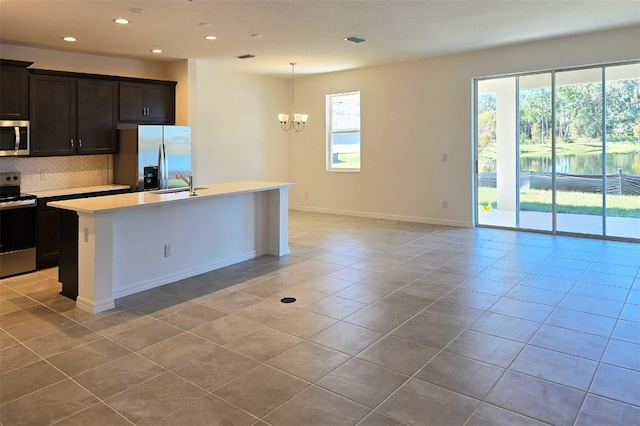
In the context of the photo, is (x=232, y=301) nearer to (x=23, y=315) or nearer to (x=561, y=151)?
(x=23, y=315)

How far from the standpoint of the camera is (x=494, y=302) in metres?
4.14

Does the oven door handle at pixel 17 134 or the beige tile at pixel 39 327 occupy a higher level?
the oven door handle at pixel 17 134

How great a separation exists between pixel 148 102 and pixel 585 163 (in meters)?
6.60

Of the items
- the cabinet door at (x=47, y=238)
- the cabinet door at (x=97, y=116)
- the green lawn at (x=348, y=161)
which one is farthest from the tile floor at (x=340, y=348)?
the green lawn at (x=348, y=161)

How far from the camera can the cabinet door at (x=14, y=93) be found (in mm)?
5359

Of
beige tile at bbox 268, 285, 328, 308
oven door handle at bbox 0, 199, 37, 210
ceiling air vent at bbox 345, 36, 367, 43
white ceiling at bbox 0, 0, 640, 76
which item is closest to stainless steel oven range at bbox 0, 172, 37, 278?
oven door handle at bbox 0, 199, 37, 210

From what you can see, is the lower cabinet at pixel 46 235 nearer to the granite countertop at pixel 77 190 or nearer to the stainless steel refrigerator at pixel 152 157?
the granite countertop at pixel 77 190

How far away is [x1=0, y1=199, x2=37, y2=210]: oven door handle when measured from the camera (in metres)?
5.12

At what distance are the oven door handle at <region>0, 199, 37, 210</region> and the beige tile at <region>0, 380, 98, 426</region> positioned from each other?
3.23 m

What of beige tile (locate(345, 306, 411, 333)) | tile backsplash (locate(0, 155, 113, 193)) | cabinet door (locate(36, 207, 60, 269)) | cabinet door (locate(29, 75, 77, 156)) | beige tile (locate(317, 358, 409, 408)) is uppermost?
cabinet door (locate(29, 75, 77, 156))

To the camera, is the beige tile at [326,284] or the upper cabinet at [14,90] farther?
the upper cabinet at [14,90]

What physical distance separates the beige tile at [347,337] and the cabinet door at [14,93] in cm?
461

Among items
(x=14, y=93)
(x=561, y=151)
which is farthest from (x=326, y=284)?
(x=561, y=151)

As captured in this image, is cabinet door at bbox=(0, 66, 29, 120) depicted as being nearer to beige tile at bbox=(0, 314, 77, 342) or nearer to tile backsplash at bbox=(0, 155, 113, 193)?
tile backsplash at bbox=(0, 155, 113, 193)
